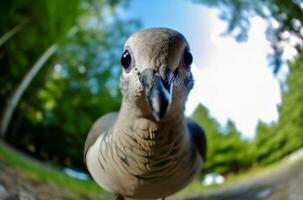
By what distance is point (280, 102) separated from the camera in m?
0.54

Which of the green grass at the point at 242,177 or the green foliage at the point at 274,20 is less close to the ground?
the green foliage at the point at 274,20

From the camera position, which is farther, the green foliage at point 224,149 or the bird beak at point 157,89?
the green foliage at point 224,149

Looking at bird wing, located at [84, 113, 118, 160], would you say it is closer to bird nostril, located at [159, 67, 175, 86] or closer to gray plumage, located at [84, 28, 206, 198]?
gray plumage, located at [84, 28, 206, 198]

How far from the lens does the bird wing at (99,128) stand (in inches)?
19.7

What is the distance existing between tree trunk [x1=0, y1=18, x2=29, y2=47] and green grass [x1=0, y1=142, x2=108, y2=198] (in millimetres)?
156

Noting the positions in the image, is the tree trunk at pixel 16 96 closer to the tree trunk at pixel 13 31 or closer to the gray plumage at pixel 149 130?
the tree trunk at pixel 13 31

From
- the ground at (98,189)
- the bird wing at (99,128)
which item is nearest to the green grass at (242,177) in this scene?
the ground at (98,189)

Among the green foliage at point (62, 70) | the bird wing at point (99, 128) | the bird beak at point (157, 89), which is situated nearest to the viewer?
the bird beak at point (157, 89)

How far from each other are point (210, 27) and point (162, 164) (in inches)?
7.7

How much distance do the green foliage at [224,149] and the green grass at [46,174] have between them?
13 cm

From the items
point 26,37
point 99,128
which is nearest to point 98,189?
point 99,128

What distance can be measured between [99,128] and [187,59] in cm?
13

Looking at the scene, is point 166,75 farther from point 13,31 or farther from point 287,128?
point 13,31

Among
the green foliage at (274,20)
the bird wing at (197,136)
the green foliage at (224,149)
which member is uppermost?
the green foliage at (274,20)
